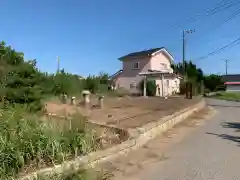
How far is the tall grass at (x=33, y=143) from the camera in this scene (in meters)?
4.56

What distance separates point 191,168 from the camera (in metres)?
5.88

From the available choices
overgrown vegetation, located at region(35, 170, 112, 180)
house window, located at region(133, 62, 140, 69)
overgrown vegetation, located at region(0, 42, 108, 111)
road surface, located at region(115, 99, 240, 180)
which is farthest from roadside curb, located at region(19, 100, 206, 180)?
house window, located at region(133, 62, 140, 69)

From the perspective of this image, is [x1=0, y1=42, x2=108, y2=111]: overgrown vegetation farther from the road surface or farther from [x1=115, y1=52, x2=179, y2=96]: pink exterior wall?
[x1=115, y1=52, x2=179, y2=96]: pink exterior wall

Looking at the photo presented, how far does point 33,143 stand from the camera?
504cm

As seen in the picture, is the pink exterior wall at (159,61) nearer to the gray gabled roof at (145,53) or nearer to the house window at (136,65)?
the gray gabled roof at (145,53)

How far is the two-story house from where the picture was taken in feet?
133

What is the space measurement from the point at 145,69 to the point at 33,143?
36231 millimetres

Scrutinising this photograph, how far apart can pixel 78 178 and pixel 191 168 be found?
2489 millimetres

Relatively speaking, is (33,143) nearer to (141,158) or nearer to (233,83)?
(141,158)

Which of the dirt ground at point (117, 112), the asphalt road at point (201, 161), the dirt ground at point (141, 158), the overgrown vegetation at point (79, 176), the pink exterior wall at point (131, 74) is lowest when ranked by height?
the asphalt road at point (201, 161)

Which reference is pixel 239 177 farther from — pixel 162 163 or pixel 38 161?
pixel 38 161

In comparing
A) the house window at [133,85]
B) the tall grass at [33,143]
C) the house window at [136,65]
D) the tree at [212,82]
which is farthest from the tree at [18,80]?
the tree at [212,82]

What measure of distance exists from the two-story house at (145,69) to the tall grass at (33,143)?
32704 mm

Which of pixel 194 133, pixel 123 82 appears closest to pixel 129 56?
pixel 123 82
